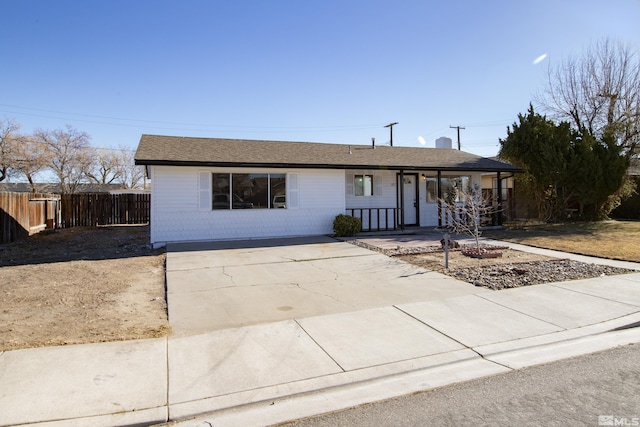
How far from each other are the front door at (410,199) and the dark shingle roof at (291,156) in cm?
87

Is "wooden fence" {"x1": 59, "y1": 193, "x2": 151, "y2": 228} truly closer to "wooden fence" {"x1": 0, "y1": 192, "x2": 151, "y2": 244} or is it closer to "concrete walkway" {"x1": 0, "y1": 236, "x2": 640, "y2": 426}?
"wooden fence" {"x1": 0, "y1": 192, "x2": 151, "y2": 244}

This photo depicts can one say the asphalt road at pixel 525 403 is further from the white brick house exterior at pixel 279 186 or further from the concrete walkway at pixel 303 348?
the white brick house exterior at pixel 279 186

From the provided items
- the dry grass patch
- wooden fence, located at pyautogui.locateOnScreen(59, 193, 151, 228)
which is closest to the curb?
the dry grass patch

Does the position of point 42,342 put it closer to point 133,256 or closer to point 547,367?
point 547,367

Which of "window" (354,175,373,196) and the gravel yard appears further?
"window" (354,175,373,196)

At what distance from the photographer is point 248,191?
13945 millimetres

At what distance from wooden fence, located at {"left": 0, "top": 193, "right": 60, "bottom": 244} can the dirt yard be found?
2.60 m

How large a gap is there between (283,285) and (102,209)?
18565mm

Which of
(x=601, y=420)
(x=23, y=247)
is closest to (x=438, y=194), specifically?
(x=601, y=420)

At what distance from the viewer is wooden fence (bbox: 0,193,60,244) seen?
13992mm

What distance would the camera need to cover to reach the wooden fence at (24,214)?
14.0 metres

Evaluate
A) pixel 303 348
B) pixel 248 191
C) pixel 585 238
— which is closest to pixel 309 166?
pixel 248 191

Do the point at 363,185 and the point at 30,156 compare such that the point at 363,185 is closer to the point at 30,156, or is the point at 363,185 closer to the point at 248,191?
the point at 248,191

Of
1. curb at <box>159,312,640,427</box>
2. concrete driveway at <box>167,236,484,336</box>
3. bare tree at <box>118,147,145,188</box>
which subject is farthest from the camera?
bare tree at <box>118,147,145,188</box>
